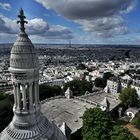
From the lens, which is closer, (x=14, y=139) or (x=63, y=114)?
(x=14, y=139)

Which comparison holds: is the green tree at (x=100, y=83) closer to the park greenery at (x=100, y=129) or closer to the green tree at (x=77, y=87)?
the green tree at (x=77, y=87)

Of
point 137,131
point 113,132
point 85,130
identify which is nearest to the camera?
point 113,132

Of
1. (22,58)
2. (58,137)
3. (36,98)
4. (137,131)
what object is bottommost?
(137,131)

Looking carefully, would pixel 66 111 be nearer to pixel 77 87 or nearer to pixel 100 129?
pixel 100 129

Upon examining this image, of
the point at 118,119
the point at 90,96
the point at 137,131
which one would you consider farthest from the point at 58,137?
the point at 90,96

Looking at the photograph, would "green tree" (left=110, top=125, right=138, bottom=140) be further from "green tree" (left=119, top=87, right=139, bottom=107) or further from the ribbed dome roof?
"green tree" (left=119, top=87, right=139, bottom=107)

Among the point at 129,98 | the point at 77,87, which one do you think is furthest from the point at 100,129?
the point at 77,87

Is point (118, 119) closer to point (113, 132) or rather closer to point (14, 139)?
point (113, 132)

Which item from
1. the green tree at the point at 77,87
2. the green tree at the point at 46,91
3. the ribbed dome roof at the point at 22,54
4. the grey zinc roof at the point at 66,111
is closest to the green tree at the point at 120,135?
the grey zinc roof at the point at 66,111
